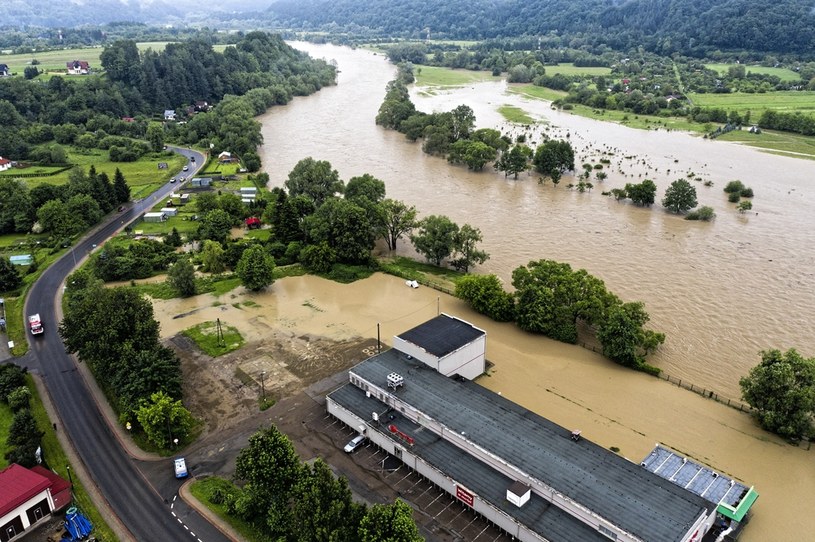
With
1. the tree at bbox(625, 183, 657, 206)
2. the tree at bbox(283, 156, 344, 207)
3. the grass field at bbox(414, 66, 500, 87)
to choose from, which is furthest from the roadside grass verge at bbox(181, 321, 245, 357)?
the grass field at bbox(414, 66, 500, 87)

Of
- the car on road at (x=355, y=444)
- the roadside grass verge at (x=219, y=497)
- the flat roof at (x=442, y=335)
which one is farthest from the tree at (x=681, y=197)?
the roadside grass verge at (x=219, y=497)

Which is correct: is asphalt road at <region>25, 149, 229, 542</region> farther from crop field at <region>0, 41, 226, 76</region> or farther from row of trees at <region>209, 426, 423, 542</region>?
crop field at <region>0, 41, 226, 76</region>

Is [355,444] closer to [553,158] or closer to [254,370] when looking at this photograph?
[254,370]

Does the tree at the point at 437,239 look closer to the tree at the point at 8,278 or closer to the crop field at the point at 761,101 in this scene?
the tree at the point at 8,278

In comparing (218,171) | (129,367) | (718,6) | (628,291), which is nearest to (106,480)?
(129,367)

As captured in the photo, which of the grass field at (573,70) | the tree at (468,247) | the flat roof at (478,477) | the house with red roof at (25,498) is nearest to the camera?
the flat roof at (478,477)

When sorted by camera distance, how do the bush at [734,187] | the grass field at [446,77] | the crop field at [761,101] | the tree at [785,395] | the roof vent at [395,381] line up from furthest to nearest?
the grass field at [446,77] < the crop field at [761,101] < the bush at [734,187] < the roof vent at [395,381] < the tree at [785,395]
